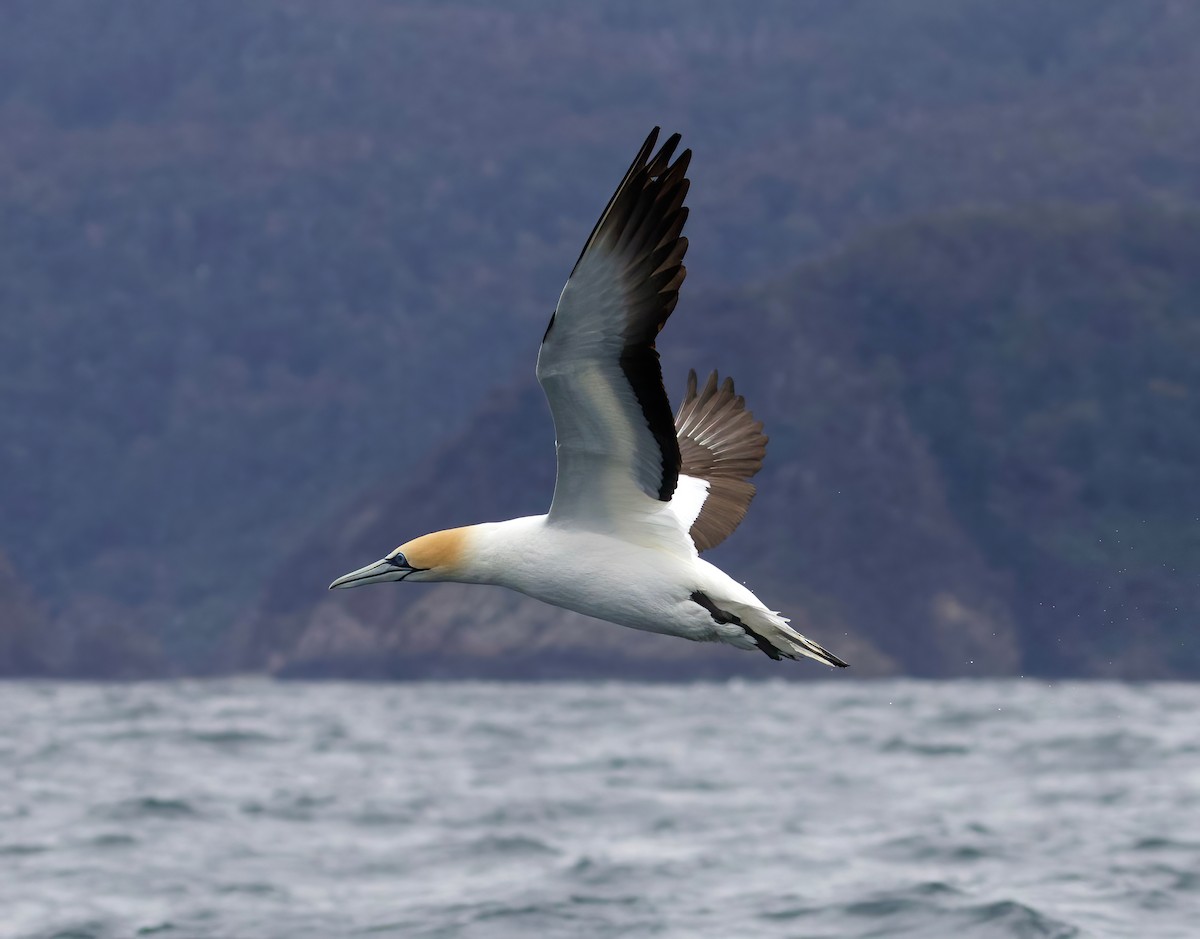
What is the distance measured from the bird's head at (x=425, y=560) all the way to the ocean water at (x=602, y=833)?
8402mm

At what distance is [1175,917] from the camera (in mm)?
21438

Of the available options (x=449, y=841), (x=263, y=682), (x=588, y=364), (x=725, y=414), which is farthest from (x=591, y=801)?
(x=263, y=682)

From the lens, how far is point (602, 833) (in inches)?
1157

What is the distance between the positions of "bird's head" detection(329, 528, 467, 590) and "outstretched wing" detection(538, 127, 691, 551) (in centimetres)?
79

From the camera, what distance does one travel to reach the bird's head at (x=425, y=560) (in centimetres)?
1380

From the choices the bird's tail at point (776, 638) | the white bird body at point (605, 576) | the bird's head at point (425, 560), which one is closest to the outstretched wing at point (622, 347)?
the white bird body at point (605, 576)

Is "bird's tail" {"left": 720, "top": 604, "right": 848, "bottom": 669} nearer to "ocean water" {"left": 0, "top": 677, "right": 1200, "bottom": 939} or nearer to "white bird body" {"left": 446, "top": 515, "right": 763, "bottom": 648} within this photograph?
"white bird body" {"left": 446, "top": 515, "right": 763, "bottom": 648}

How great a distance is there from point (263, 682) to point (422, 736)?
3295 inches

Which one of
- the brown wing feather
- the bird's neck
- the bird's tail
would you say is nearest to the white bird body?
the bird's neck

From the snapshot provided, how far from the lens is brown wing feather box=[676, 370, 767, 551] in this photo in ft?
52.4

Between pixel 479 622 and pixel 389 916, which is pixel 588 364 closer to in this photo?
pixel 389 916

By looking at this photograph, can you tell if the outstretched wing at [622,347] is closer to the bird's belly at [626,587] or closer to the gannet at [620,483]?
the gannet at [620,483]

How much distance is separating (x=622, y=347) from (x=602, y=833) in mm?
17615

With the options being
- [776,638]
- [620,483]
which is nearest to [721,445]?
[620,483]
